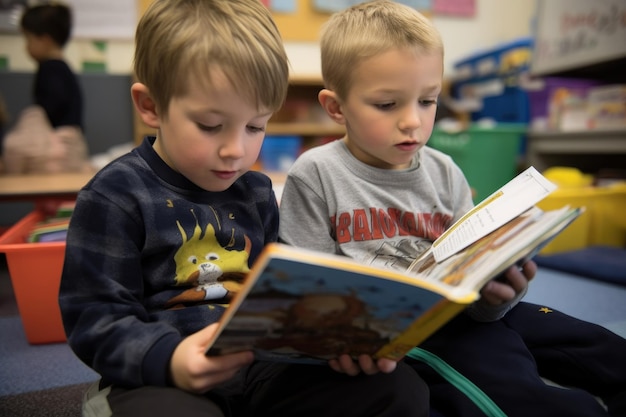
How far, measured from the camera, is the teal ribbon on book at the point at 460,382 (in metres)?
0.64

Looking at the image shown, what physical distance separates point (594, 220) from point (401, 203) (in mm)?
1348

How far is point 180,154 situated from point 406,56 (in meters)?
0.35

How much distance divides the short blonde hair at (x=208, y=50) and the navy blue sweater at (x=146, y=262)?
0.10m

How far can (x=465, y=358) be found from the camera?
711 mm

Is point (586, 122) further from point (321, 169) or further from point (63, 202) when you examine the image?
point (63, 202)

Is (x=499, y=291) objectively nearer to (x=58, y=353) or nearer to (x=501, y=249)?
(x=501, y=249)

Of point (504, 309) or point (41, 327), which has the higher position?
point (504, 309)

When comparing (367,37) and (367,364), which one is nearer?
(367,364)

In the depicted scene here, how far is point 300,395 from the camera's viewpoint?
60cm

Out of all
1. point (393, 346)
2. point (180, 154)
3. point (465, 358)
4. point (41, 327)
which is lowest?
point (41, 327)

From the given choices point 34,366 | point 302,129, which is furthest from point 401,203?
point 302,129

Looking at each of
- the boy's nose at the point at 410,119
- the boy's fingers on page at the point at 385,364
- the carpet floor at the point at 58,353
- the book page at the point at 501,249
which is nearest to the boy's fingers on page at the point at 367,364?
the boy's fingers on page at the point at 385,364

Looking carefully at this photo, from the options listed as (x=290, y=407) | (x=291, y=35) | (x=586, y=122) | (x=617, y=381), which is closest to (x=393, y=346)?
(x=290, y=407)

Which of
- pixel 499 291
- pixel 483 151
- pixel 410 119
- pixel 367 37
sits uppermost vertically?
pixel 367 37
